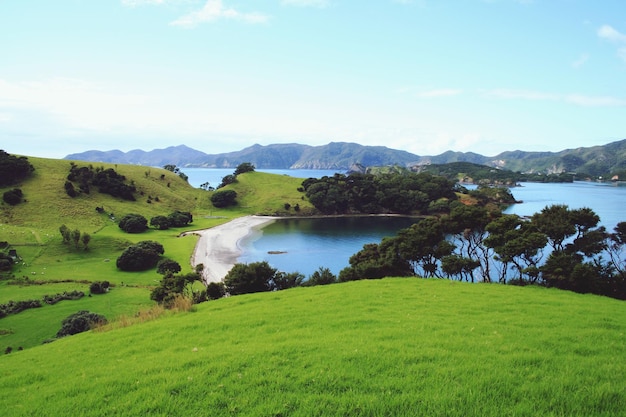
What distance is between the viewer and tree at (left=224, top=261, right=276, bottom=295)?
39.4 meters

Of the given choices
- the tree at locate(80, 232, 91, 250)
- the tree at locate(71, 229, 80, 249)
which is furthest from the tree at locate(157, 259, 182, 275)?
the tree at locate(71, 229, 80, 249)

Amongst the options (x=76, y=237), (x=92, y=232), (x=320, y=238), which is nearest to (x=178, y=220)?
(x=92, y=232)

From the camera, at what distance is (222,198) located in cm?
13875

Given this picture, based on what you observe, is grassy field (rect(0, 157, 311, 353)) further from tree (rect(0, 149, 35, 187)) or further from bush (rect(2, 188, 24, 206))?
tree (rect(0, 149, 35, 187))

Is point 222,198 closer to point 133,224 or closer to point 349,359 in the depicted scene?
point 133,224

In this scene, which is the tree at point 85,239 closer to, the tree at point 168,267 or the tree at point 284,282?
the tree at point 168,267

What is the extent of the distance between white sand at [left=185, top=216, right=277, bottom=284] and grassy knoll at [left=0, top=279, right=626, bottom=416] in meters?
41.4

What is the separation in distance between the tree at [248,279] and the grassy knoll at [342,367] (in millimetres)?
24749

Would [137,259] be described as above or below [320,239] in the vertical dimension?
above

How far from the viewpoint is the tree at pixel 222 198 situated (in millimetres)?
138375

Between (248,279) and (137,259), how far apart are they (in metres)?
31.1

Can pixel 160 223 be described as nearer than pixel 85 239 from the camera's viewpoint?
No

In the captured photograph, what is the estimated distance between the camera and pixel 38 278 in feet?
170

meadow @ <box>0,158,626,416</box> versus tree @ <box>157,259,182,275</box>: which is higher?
meadow @ <box>0,158,626,416</box>
